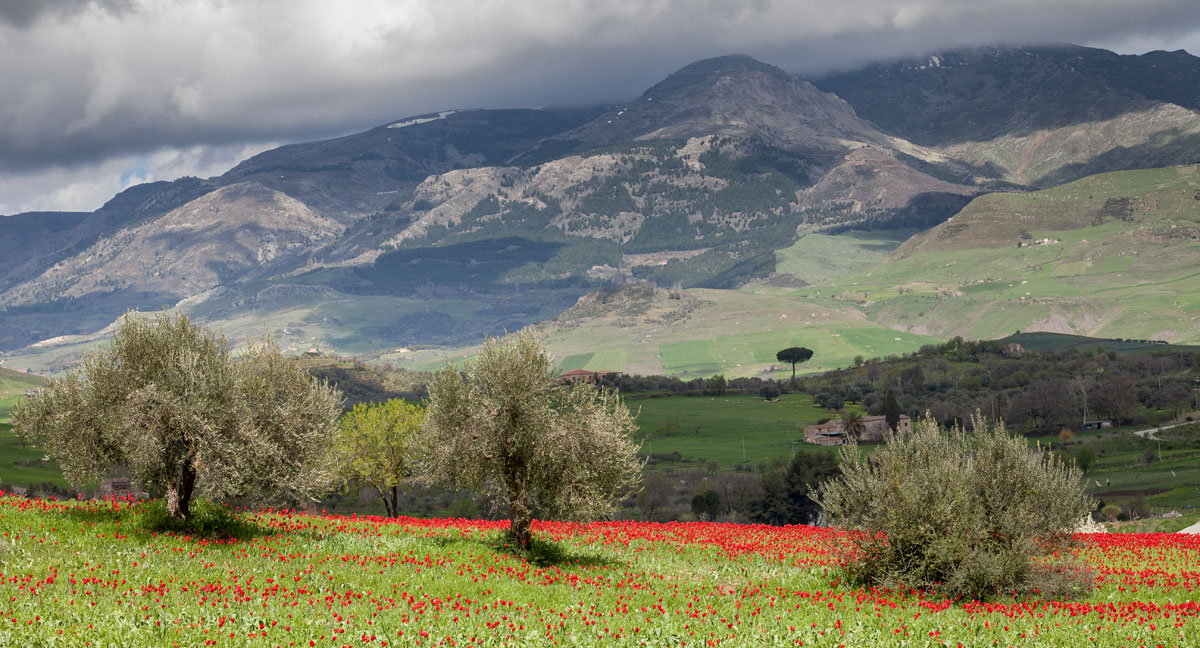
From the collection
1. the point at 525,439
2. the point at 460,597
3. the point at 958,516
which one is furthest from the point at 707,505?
the point at 460,597

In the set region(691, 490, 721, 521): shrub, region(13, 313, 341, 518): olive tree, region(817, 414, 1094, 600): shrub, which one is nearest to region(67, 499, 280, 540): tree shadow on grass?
region(13, 313, 341, 518): olive tree

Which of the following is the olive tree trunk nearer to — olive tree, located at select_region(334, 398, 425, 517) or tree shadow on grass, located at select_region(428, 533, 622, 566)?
tree shadow on grass, located at select_region(428, 533, 622, 566)

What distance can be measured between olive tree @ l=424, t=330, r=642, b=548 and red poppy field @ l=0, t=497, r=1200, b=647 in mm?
2392

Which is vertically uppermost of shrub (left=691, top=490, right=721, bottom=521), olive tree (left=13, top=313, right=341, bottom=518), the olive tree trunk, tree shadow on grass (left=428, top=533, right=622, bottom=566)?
olive tree (left=13, top=313, right=341, bottom=518)

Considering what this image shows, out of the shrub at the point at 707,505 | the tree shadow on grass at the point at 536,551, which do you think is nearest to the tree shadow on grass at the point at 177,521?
the tree shadow on grass at the point at 536,551

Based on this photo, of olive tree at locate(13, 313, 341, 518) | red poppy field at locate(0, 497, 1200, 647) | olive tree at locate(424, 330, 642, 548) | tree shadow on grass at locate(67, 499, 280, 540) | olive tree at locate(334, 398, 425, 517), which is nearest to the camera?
red poppy field at locate(0, 497, 1200, 647)

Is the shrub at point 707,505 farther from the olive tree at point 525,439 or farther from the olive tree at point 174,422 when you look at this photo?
the olive tree at point 525,439

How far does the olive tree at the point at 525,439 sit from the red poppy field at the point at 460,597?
2.39 meters

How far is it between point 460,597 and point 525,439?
343 inches

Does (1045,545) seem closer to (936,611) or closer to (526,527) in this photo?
(936,611)

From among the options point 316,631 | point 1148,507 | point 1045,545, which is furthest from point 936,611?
point 1148,507

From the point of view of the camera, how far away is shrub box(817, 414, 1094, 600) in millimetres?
33938

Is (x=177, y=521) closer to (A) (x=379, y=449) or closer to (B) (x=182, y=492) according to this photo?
(B) (x=182, y=492)

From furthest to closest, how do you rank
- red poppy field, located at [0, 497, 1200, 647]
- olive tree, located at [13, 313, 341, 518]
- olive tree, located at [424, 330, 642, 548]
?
olive tree, located at [424, 330, 642, 548], olive tree, located at [13, 313, 341, 518], red poppy field, located at [0, 497, 1200, 647]
